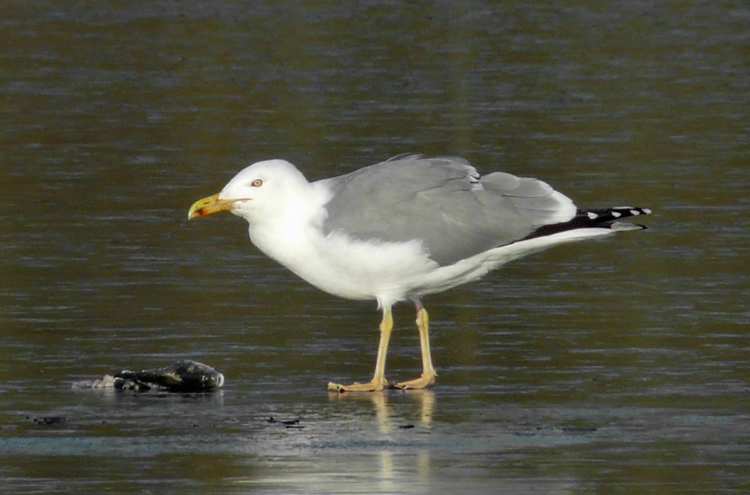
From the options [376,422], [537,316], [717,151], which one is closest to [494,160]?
[717,151]

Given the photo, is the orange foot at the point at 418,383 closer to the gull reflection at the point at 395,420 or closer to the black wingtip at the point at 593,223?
the gull reflection at the point at 395,420

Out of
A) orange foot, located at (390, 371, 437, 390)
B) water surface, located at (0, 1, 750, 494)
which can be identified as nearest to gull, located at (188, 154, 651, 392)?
orange foot, located at (390, 371, 437, 390)

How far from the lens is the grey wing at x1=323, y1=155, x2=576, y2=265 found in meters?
8.55

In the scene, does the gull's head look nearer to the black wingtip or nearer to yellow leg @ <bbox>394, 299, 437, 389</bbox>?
yellow leg @ <bbox>394, 299, 437, 389</bbox>

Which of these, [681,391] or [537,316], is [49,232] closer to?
[537,316]

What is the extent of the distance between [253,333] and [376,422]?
189 centimetres

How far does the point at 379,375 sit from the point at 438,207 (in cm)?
95

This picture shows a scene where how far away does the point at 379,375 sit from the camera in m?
8.41

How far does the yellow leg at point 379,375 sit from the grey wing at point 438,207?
42 centimetres

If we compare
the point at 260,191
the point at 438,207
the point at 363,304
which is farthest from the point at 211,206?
the point at 363,304

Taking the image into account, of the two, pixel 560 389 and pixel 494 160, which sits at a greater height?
pixel 494 160

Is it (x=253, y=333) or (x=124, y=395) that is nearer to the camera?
(x=124, y=395)

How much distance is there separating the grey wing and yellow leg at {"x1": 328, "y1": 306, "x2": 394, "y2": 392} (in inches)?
16.6

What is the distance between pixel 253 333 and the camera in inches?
371
